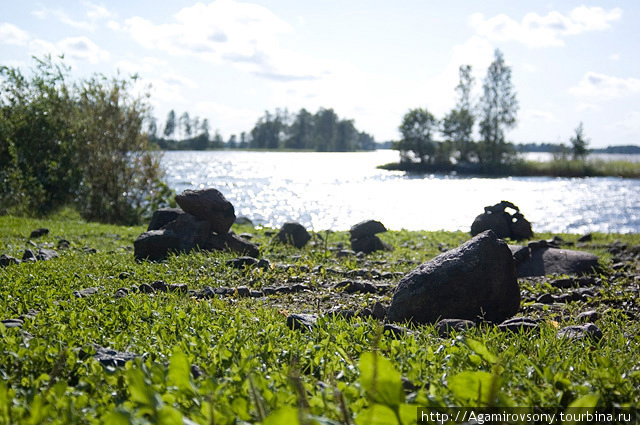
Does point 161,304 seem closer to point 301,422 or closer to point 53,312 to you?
point 53,312

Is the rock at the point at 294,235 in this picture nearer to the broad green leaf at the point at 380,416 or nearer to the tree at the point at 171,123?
the broad green leaf at the point at 380,416

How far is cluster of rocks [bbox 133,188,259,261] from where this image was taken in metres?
10.1

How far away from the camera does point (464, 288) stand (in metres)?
6.44

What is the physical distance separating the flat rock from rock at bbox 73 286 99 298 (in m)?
7.20

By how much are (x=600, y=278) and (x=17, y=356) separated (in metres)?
8.95

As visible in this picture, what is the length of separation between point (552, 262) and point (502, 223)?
4199 millimetres

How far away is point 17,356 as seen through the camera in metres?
3.31

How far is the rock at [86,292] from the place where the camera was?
20.3 feet

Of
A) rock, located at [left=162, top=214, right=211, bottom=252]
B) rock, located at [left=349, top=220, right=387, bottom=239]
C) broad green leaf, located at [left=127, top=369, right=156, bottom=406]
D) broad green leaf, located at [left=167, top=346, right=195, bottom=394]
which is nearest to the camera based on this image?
broad green leaf, located at [left=127, top=369, right=156, bottom=406]

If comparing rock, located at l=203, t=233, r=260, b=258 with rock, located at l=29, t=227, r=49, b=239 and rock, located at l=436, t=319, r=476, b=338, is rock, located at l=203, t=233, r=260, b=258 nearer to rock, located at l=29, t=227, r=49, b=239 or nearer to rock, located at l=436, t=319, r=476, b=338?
rock, located at l=29, t=227, r=49, b=239

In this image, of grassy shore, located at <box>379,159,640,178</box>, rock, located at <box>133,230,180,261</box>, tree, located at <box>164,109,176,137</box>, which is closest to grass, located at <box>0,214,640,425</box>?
rock, located at <box>133,230,180,261</box>

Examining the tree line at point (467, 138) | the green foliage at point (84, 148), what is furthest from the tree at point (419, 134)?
the green foliage at point (84, 148)

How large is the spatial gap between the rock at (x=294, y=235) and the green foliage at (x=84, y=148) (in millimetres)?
9423

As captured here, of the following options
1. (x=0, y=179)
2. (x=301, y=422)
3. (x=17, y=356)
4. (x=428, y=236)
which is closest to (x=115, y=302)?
(x=17, y=356)
